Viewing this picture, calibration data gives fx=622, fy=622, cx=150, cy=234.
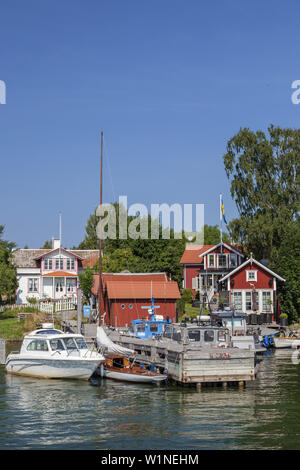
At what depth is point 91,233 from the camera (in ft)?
397

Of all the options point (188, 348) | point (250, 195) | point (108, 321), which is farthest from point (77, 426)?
point (250, 195)

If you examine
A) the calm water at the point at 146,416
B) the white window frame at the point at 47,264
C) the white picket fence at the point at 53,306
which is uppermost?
the white window frame at the point at 47,264

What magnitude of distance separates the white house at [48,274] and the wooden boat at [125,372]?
138 feet

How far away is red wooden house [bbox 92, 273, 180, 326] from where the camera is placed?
184 feet

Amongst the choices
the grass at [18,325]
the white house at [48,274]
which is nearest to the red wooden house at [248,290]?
the grass at [18,325]

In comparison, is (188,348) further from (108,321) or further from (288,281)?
(288,281)

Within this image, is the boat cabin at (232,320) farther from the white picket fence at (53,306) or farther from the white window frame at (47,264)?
the white window frame at (47,264)

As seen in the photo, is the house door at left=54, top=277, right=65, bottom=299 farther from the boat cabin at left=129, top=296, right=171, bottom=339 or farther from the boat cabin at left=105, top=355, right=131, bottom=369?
the boat cabin at left=105, top=355, right=131, bottom=369

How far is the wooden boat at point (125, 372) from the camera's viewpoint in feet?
107

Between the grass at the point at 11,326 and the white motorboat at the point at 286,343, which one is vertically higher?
the grass at the point at 11,326

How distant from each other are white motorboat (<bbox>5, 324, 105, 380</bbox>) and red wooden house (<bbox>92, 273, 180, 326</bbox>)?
19.4m

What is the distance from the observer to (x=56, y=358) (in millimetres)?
34469

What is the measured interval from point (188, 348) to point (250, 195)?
39.0 m

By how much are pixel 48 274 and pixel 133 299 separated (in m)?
24.1
